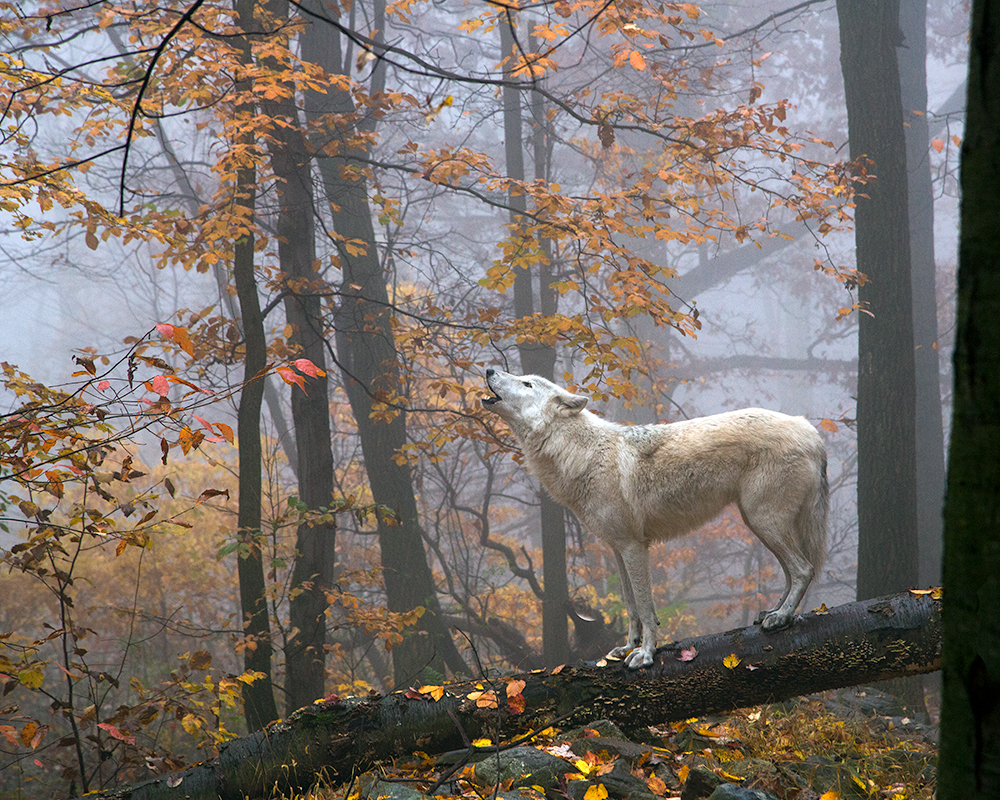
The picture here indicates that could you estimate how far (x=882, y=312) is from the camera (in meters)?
7.30

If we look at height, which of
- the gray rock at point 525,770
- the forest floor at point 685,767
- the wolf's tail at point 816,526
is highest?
the wolf's tail at point 816,526

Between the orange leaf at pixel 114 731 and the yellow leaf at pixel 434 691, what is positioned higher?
the orange leaf at pixel 114 731

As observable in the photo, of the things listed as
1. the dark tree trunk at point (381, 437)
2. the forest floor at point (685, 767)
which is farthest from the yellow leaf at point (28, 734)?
the dark tree trunk at point (381, 437)

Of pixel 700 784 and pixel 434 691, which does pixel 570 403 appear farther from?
pixel 700 784

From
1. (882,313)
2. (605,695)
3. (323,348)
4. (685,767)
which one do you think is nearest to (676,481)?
(605,695)

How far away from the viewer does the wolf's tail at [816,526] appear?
14.2 ft

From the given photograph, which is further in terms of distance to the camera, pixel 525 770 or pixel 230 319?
pixel 230 319

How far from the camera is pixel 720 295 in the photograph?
2189 inches

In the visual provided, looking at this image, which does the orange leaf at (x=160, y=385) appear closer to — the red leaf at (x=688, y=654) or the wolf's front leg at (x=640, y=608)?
the wolf's front leg at (x=640, y=608)

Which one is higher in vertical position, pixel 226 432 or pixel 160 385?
pixel 160 385

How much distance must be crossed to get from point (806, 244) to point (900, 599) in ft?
81.6

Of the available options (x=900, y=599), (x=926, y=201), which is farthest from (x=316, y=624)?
(x=926, y=201)

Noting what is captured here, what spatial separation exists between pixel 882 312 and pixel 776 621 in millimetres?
4491

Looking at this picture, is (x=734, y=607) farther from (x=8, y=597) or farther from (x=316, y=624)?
(x=8, y=597)
